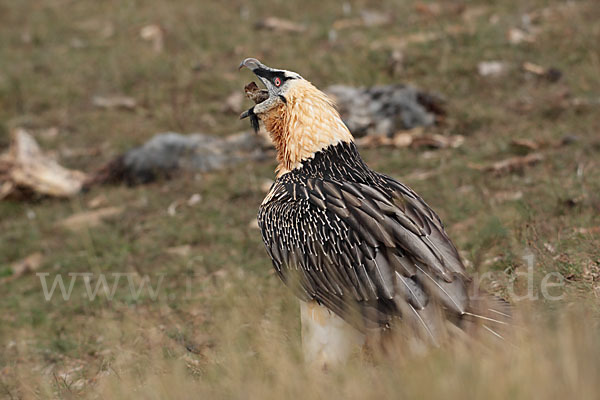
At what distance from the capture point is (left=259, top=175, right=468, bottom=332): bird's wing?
3725mm

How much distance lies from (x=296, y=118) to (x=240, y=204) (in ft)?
14.7

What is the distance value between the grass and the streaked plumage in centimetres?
33

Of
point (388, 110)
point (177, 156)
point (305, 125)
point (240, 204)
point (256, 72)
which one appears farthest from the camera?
point (388, 110)

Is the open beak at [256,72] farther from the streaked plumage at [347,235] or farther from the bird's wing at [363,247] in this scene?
the bird's wing at [363,247]

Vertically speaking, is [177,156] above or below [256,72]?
below

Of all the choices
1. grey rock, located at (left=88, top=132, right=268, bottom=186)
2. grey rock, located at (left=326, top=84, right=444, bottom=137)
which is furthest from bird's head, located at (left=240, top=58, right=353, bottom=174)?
grey rock, located at (left=326, top=84, right=444, bottom=137)

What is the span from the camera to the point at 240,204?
9.03 m

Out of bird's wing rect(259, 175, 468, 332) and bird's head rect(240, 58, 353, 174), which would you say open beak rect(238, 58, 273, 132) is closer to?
bird's head rect(240, 58, 353, 174)

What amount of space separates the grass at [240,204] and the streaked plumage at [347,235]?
0.33 metres

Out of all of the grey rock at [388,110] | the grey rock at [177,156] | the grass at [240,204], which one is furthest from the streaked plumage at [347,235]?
the grey rock at [388,110]

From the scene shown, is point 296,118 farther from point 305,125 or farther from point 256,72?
point 256,72

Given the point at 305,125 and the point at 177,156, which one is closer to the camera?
the point at 305,125

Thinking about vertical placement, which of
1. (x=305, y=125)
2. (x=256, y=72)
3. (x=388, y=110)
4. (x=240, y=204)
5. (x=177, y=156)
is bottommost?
(x=240, y=204)

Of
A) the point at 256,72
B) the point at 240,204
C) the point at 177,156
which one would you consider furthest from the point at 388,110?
the point at 256,72
